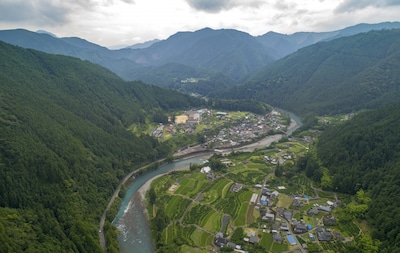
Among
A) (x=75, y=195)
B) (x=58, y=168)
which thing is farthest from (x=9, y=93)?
(x=75, y=195)

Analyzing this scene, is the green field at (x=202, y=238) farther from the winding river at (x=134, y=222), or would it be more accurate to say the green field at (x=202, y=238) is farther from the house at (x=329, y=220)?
the house at (x=329, y=220)

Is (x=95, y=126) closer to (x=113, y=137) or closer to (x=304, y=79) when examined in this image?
(x=113, y=137)

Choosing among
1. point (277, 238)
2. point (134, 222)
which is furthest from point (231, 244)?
point (134, 222)

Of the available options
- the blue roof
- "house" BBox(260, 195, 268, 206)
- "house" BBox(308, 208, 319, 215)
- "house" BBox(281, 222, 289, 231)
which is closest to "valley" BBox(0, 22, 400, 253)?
"house" BBox(281, 222, 289, 231)

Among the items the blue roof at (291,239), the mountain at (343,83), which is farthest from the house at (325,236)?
the mountain at (343,83)

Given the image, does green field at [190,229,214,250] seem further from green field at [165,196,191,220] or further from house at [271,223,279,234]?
house at [271,223,279,234]

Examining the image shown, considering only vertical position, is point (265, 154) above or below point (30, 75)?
below
